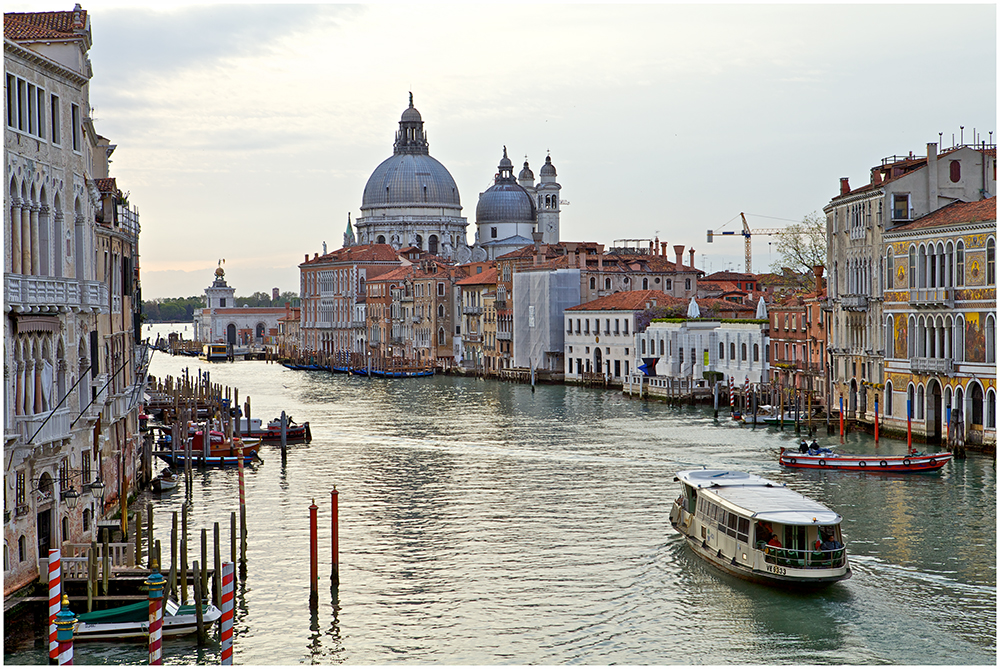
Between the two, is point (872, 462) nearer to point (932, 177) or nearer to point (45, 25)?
point (932, 177)

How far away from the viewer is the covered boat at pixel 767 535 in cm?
1627

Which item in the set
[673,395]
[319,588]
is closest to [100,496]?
[319,588]

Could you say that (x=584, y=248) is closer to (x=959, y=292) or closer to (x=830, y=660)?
(x=959, y=292)

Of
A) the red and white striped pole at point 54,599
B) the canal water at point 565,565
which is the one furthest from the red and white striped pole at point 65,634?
the canal water at point 565,565

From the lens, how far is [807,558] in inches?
640

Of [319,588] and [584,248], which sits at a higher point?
[584,248]

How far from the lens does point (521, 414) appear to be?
4228cm

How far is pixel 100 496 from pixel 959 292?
1904cm

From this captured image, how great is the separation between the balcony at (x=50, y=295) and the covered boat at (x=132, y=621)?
338 cm

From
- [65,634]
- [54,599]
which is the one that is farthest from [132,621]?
[65,634]

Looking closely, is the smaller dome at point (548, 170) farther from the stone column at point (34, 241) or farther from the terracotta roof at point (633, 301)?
the stone column at point (34, 241)

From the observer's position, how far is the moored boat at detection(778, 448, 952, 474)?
2538 centimetres

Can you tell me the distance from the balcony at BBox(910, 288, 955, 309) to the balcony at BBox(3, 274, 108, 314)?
18.9 m

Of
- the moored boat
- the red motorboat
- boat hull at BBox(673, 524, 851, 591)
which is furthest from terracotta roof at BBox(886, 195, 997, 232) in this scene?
the red motorboat
